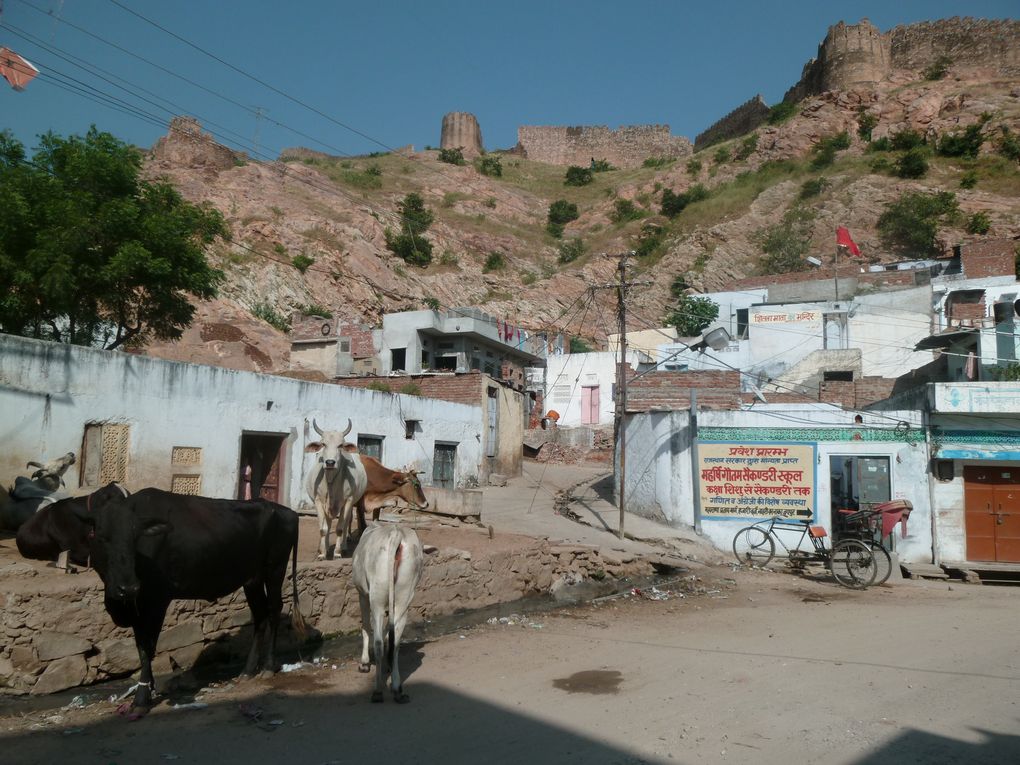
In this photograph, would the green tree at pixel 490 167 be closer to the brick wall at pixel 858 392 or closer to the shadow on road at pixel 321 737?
the brick wall at pixel 858 392

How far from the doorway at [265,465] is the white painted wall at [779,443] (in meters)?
9.26

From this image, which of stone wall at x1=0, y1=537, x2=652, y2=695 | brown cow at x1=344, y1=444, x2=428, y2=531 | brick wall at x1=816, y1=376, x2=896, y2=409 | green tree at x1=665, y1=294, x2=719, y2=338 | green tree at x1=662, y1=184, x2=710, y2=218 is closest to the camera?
stone wall at x1=0, y1=537, x2=652, y2=695

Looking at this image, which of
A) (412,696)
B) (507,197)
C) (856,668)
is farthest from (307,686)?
(507,197)

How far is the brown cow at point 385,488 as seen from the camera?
1300cm

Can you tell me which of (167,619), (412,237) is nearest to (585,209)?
(412,237)

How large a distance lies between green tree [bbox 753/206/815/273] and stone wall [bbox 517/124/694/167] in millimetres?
40795

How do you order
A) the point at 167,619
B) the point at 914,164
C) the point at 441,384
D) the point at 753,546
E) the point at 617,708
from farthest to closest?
the point at 914,164 < the point at 441,384 < the point at 753,546 < the point at 167,619 < the point at 617,708

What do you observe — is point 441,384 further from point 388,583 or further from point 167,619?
point 388,583

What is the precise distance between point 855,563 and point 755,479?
3546mm

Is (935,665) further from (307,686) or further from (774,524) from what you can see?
(774,524)

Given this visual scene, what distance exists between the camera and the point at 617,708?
6207 millimetres

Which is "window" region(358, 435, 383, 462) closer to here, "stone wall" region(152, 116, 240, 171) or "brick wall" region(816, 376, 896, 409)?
"brick wall" region(816, 376, 896, 409)

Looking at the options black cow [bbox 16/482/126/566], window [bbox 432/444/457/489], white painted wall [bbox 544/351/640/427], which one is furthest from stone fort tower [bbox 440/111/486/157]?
black cow [bbox 16/482/126/566]

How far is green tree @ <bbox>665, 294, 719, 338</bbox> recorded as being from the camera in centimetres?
4109
